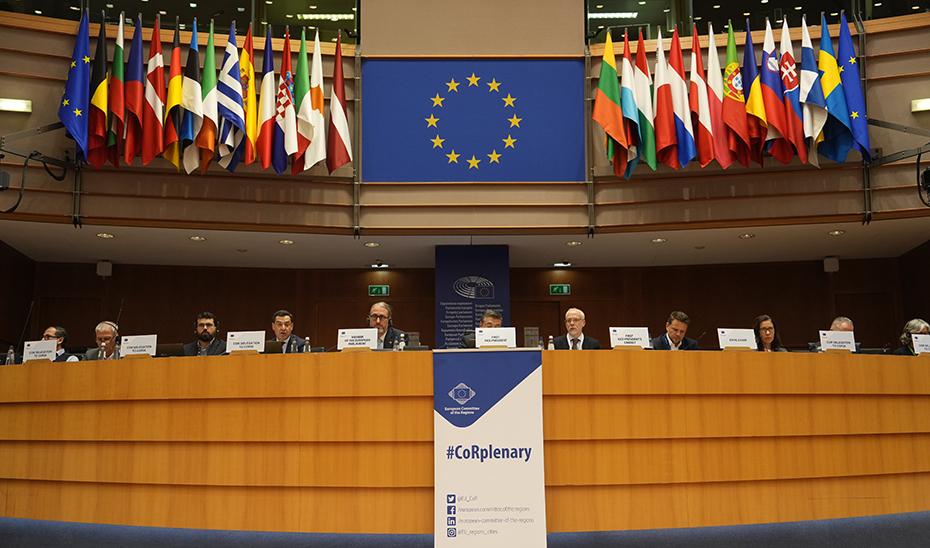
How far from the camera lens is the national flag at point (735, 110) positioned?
29.0ft

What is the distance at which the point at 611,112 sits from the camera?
896cm

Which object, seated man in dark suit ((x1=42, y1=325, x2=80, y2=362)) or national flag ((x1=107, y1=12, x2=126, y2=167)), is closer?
seated man in dark suit ((x1=42, y1=325, x2=80, y2=362))

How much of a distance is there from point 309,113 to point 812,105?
5302 millimetres

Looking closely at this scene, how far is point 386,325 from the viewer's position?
751 cm

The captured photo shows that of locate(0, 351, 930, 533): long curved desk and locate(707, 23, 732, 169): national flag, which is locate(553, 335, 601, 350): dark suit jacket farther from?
locate(707, 23, 732, 169): national flag

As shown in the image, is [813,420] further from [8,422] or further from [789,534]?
[8,422]

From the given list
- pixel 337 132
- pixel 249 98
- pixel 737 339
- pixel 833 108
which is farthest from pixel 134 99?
pixel 833 108

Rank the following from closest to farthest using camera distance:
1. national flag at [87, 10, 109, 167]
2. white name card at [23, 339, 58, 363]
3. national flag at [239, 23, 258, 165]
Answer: white name card at [23, 339, 58, 363]
national flag at [87, 10, 109, 167]
national flag at [239, 23, 258, 165]

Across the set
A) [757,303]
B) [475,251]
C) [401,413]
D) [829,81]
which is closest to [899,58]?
[829,81]

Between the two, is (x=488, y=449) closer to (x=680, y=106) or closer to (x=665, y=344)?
(x=665, y=344)

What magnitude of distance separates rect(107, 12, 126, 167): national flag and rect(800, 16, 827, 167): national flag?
7073 millimetres

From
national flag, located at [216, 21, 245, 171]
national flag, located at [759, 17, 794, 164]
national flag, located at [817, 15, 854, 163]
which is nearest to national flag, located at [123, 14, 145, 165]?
national flag, located at [216, 21, 245, 171]

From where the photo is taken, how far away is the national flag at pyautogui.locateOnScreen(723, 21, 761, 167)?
8.83 m

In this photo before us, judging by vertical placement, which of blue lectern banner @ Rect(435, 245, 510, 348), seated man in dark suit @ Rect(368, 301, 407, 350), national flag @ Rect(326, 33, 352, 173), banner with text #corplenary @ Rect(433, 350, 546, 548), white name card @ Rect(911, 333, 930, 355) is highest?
national flag @ Rect(326, 33, 352, 173)
